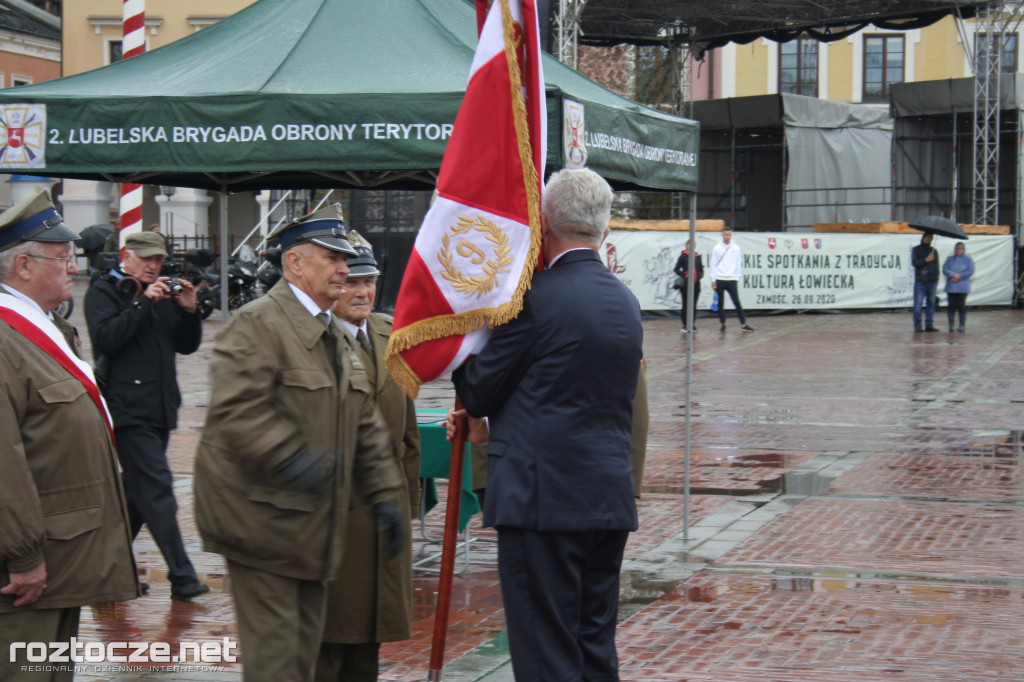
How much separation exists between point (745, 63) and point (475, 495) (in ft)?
132

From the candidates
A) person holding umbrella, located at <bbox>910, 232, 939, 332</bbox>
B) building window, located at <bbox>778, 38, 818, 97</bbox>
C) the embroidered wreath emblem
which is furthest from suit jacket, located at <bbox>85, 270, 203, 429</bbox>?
building window, located at <bbox>778, 38, 818, 97</bbox>

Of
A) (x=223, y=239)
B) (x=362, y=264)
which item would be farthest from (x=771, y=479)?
(x=362, y=264)

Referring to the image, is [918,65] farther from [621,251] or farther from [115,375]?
[115,375]

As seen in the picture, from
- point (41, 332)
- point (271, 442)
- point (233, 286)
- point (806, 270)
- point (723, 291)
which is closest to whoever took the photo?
point (271, 442)

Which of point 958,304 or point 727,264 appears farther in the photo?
point 727,264

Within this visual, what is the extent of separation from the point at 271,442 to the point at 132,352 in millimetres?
2750

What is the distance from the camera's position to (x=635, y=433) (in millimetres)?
5574

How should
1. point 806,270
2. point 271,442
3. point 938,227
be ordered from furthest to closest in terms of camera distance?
1. point 806,270
2. point 938,227
3. point 271,442

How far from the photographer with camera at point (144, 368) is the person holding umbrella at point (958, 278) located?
18494 millimetres

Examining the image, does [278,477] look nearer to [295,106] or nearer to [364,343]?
[364,343]

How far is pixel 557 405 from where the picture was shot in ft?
12.2

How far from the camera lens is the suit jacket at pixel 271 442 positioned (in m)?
3.69

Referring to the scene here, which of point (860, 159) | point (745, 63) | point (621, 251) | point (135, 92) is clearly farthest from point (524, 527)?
point (745, 63)

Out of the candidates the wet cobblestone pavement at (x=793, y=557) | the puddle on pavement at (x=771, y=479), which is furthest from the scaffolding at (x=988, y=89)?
the puddle on pavement at (x=771, y=479)
